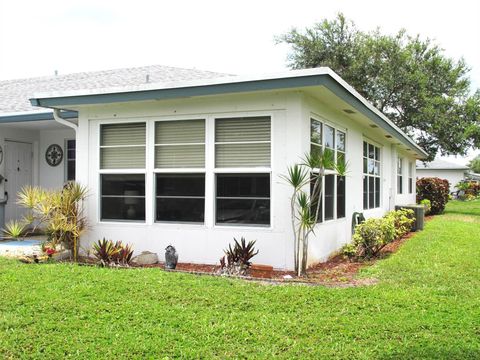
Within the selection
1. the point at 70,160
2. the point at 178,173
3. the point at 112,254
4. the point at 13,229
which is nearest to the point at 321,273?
the point at 178,173

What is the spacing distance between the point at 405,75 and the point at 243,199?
73.0ft

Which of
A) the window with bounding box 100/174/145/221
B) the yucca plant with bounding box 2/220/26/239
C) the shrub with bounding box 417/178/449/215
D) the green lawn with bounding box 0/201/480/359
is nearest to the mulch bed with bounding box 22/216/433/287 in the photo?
the green lawn with bounding box 0/201/480/359

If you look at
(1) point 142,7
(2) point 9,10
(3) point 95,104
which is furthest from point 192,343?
(2) point 9,10

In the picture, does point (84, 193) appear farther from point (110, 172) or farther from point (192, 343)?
point (192, 343)

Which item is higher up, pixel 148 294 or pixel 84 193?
pixel 84 193

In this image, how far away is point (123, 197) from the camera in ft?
28.3

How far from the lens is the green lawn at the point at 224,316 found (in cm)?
409

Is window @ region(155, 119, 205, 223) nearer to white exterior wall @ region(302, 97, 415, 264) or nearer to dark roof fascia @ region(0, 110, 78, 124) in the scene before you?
white exterior wall @ region(302, 97, 415, 264)

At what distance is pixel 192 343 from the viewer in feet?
13.7

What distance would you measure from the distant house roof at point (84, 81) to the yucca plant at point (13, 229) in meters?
2.50

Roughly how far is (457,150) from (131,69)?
64.9ft

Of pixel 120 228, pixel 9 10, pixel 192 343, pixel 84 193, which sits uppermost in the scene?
pixel 9 10

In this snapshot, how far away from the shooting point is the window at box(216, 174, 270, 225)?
25.1 feet

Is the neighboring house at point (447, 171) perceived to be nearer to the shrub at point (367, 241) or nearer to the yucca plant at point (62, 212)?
the shrub at point (367, 241)
